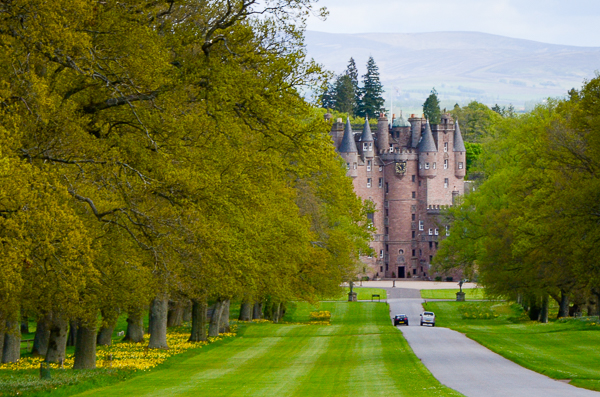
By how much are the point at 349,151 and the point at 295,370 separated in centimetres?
10395

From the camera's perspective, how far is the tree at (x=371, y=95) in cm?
17262

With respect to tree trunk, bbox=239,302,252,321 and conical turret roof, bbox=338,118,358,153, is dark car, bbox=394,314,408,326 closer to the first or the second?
tree trunk, bbox=239,302,252,321

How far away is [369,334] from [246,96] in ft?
92.3

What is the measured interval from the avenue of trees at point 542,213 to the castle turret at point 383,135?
60.4m

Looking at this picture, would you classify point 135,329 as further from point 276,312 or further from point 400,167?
point 400,167

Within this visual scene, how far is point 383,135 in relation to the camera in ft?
446

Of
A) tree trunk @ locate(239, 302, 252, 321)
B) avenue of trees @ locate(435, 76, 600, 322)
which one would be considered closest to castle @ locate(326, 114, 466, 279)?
avenue of trees @ locate(435, 76, 600, 322)

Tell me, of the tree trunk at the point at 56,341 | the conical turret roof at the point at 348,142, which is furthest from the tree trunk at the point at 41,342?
the conical turret roof at the point at 348,142

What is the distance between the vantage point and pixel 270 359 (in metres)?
32.4

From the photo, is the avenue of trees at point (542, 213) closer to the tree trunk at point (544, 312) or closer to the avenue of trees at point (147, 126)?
the tree trunk at point (544, 312)

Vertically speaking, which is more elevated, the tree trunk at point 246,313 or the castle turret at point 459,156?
the castle turret at point 459,156

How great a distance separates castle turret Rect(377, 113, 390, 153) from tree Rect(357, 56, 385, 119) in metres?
36.0

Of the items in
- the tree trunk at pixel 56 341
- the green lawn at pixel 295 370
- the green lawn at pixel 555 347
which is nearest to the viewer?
the green lawn at pixel 295 370

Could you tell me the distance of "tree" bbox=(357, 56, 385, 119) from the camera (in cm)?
17262
